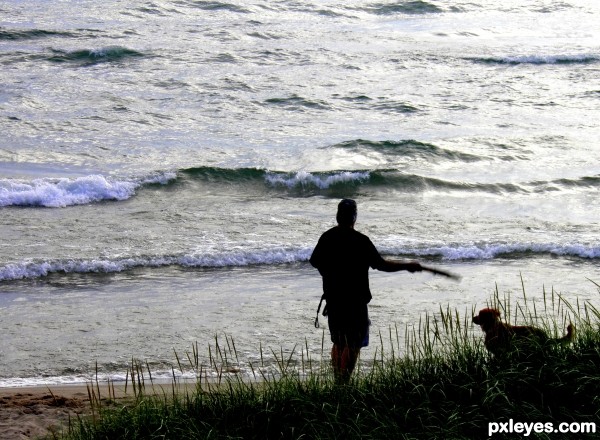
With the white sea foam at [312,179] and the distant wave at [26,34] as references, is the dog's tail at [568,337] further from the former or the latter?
the distant wave at [26,34]

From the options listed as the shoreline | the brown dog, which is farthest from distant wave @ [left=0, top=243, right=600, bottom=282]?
the brown dog

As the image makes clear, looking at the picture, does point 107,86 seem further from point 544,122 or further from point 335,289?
point 335,289

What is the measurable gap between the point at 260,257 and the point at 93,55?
1469cm

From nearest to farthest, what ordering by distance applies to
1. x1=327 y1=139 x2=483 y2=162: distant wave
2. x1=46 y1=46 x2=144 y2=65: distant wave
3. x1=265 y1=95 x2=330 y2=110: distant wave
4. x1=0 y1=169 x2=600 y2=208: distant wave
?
x1=0 y1=169 x2=600 y2=208: distant wave → x1=327 y1=139 x2=483 y2=162: distant wave → x1=265 y1=95 x2=330 y2=110: distant wave → x1=46 y1=46 x2=144 y2=65: distant wave

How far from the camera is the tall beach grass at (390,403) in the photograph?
637 cm

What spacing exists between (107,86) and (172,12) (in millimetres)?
8550

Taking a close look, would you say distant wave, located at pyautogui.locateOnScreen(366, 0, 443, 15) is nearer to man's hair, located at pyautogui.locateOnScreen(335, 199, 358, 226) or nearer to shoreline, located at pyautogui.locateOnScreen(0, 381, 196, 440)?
shoreline, located at pyautogui.locateOnScreen(0, 381, 196, 440)

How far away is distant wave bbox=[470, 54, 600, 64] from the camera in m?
26.9

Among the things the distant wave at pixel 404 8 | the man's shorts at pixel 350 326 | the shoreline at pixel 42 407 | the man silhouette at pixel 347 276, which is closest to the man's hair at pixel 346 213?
the man silhouette at pixel 347 276

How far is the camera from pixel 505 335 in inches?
284

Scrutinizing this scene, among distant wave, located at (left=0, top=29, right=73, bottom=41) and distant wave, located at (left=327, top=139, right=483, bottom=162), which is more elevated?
distant wave, located at (left=0, top=29, right=73, bottom=41)

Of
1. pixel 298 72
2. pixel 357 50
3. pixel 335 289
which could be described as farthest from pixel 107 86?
pixel 335 289

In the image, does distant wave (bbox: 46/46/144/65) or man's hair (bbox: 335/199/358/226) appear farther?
distant wave (bbox: 46/46/144/65)

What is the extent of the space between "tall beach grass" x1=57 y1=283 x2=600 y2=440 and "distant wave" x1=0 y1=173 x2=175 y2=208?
8.83 metres
